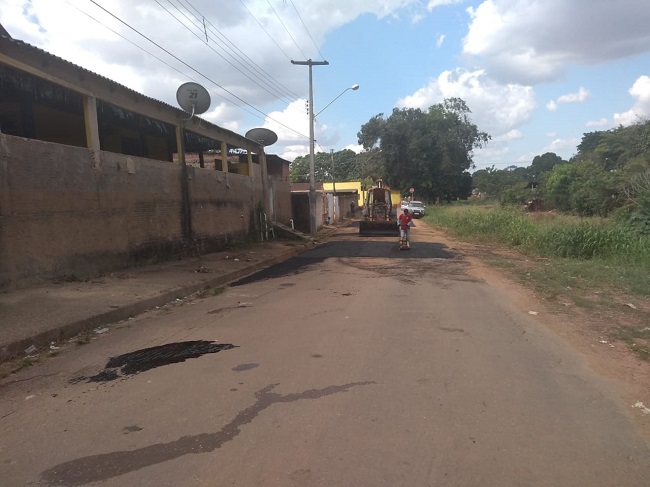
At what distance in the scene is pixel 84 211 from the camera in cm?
1038

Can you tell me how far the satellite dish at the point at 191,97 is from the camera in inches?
582

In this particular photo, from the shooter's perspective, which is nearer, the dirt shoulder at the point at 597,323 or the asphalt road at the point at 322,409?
the asphalt road at the point at 322,409

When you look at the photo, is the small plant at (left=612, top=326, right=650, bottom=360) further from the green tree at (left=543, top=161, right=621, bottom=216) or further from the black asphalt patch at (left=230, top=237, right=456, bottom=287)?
the green tree at (left=543, top=161, right=621, bottom=216)

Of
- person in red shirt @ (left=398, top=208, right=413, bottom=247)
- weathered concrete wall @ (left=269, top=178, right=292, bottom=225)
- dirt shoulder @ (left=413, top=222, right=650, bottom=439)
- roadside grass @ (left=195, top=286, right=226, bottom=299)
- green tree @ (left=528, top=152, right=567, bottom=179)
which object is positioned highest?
green tree @ (left=528, top=152, right=567, bottom=179)

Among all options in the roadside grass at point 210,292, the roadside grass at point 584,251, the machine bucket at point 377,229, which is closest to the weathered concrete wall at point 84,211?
the roadside grass at point 210,292

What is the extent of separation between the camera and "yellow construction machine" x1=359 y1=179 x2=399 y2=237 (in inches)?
1037

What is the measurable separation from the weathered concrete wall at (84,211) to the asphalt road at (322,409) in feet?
9.85

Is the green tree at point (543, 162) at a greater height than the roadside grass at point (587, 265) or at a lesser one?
greater

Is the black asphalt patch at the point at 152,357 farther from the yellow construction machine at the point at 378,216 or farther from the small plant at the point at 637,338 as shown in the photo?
the yellow construction machine at the point at 378,216

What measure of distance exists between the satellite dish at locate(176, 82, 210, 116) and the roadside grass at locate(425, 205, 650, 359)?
10.0 meters

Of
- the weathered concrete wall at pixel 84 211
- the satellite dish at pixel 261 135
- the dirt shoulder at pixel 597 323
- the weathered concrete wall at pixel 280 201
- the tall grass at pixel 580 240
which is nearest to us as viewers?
the dirt shoulder at pixel 597 323

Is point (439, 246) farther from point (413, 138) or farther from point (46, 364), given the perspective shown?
point (413, 138)

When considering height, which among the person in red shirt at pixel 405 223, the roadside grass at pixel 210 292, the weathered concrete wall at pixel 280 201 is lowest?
the roadside grass at pixel 210 292

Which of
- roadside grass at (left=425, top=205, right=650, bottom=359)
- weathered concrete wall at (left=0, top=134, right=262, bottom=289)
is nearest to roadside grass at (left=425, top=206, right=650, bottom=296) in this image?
roadside grass at (left=425, top=205, right=650, bottom=359)
